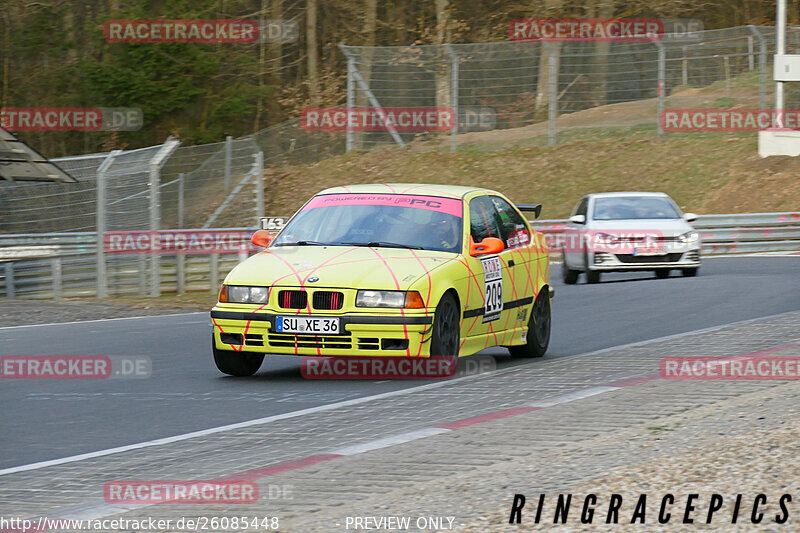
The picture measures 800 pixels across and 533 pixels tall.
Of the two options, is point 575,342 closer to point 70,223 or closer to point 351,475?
point 351,475

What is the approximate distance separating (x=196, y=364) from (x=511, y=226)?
305 centimetres

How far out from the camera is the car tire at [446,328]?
1049cm

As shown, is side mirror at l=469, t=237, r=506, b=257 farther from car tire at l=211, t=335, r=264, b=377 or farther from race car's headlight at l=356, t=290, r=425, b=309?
car tire at l=211, t=335, r=264, b=377

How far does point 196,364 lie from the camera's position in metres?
12.0

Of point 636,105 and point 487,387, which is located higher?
point 636,105

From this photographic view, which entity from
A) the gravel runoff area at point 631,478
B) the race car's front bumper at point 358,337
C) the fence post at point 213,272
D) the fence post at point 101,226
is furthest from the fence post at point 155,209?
the gravel runoff area at point 631,478

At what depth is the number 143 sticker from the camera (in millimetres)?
11414

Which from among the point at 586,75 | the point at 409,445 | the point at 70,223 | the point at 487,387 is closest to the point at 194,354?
the point at 487,387

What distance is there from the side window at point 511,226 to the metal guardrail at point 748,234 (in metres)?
18.8

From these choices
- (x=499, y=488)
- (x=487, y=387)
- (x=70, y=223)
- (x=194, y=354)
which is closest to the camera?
(x=499, y=488)

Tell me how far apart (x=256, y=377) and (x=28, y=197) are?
44.5 ft

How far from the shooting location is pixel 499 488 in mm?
6250

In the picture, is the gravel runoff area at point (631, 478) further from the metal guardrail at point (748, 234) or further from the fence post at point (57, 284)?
the metal guardrail at point (748, 234)

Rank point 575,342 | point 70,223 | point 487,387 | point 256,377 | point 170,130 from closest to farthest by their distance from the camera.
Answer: point 487,387, point 256,377, point 575,342, point 70,223, point 170,130
